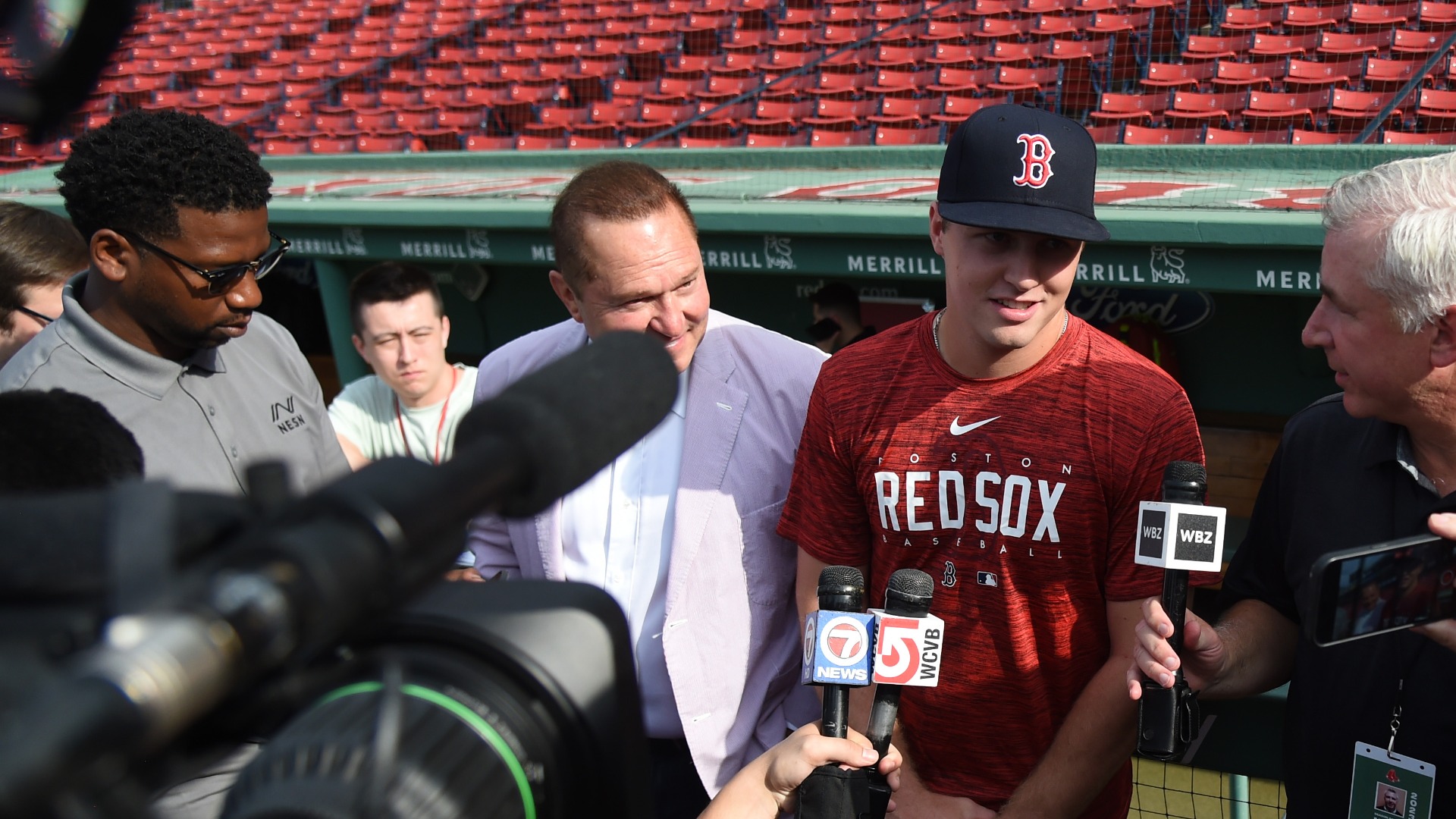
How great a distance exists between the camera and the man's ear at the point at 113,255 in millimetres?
1947

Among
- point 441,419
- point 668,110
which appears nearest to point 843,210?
point 441,419

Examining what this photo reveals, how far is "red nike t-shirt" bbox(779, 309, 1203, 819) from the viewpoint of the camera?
5.92ft

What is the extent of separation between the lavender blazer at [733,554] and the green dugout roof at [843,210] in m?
3.55

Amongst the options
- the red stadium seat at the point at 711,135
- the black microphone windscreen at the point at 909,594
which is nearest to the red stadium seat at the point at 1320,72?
the red stadium seat at the point at 711,135

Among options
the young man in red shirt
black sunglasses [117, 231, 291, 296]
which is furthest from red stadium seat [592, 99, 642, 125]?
the young man in red shirt

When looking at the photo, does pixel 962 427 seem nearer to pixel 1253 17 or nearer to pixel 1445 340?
pixel 1445 340

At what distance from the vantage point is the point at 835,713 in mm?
1590

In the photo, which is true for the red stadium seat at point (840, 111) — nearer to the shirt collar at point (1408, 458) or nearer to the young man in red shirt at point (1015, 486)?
the young man in red shirt at point (1015, 486)

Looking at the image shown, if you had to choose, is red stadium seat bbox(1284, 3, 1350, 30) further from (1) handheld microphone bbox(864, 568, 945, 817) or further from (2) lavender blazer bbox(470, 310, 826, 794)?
(1) handheld microphone bbox(864, 568, 945, 817)

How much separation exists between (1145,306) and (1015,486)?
210 inches

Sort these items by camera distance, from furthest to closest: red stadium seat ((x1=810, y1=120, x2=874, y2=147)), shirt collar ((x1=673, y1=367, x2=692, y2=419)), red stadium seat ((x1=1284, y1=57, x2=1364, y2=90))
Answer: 1. red stadium seat ((x1=810, y1=120, x2=874, y2=147))
2. red stadium seat ((x1=1284, y1=57, x2=1364, y2=90))
3. shirt collar ((x1=673, y1=367, x2=692, y2=419))

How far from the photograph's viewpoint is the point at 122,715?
49cm

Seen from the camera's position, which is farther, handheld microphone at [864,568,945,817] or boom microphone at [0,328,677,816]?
handheld microphone at [864,568,945,817]

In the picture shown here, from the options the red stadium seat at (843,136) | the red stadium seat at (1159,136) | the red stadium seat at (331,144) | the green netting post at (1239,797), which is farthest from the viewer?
the red stadium seat at (331,144)
